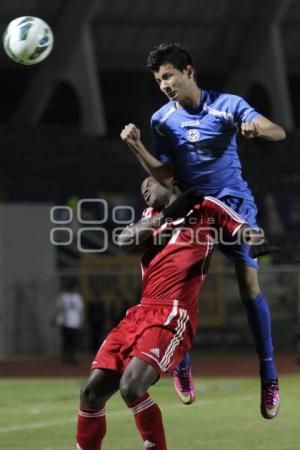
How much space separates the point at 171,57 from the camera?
973cm

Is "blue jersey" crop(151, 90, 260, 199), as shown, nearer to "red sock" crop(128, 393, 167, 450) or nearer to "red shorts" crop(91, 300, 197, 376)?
"red shorts" crop(91, 300, 197, 376)

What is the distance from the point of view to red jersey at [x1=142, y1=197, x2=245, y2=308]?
31.5 feet

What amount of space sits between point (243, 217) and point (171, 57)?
138 centimetres

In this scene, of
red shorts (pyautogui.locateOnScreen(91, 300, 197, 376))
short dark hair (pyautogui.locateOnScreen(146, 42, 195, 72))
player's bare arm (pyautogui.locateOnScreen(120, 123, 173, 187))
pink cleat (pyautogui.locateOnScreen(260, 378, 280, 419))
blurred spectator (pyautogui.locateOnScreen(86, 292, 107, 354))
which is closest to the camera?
red shorts (pyautogui.locateOnScreen(91, 300, 197, 376))

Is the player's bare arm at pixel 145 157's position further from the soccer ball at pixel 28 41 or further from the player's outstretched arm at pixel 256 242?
the soccer ball at pixel 28 41

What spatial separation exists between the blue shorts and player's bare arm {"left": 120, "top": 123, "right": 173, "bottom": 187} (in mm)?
514

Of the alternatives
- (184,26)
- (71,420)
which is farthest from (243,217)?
(184,26)

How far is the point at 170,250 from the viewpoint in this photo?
970 cm

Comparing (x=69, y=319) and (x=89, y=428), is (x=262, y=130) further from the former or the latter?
(x=69, y=319)

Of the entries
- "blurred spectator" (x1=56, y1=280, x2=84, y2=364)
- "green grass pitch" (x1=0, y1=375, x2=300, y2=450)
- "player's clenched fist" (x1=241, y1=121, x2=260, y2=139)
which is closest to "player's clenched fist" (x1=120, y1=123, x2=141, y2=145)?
"player's clenched fist" (x1=241, y1=121, x2=260, y2=139)

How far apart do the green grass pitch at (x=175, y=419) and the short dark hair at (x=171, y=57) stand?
5721 mm

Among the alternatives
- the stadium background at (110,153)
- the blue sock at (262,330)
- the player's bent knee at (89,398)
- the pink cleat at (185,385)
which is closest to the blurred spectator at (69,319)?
the stadium background at (110,153)

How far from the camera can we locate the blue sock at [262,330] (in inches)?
421

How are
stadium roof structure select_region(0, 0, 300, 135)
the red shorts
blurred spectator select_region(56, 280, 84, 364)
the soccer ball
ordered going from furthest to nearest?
stadium roof structure select_region(0, 0, 300, 135) < blurred spectator select_region(56, 280, 84, 364) < the soccer ball < the red shorts
